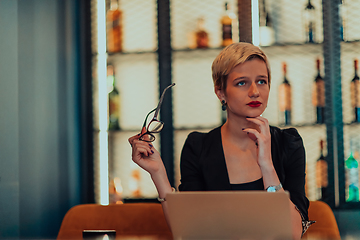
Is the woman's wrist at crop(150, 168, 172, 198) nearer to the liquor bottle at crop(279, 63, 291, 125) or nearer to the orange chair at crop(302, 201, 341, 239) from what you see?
the orange chair at crop(302, 201, 341, 239)

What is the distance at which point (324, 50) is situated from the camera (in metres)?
1.95

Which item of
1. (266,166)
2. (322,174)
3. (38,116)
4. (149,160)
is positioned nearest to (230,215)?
(266,166)

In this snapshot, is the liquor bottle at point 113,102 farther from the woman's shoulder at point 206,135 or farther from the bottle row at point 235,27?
the woman's shoulder at point 206,135

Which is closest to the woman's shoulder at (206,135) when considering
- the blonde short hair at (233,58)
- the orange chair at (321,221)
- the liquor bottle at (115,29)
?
the blonde short hair at (233,58)

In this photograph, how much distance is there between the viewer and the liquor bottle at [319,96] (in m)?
1.96

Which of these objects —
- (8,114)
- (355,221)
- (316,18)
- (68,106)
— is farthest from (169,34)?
(355,221)

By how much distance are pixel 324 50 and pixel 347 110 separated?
353 millimetres

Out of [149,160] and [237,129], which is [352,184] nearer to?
[237,129]

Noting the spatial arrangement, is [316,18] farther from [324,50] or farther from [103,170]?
[103,170]

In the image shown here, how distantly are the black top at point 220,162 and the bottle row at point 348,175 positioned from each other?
84 cm

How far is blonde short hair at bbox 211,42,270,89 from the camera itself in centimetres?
113

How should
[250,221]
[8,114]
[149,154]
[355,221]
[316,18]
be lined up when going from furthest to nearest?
[316,18]
[355,221]
[8,114]
[149,154]
[250,221]

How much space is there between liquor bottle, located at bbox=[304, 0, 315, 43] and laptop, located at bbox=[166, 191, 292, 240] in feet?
5.40

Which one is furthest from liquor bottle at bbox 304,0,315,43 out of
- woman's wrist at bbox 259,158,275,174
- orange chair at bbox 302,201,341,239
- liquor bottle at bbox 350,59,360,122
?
woman's wrist at bbox 259,158,275,174
